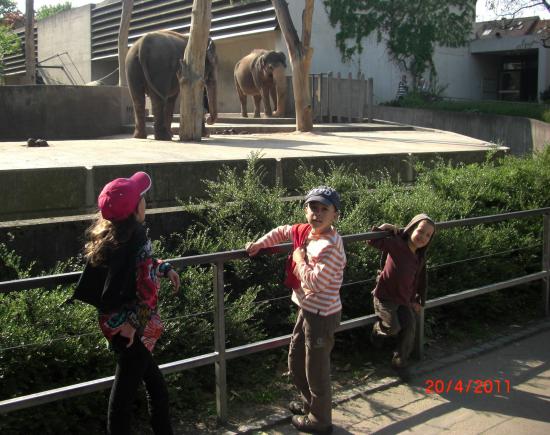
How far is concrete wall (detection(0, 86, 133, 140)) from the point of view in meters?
14.0

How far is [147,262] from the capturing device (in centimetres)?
335

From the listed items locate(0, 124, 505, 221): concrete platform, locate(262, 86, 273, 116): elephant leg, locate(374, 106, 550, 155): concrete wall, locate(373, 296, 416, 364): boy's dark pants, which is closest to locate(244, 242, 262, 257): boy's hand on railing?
locate(373, 296, 416, 364): boy's dark pants

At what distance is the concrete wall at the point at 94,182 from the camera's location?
582 cm

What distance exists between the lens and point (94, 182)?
6.18 meters

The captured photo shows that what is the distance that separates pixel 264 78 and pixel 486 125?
792 centimetres

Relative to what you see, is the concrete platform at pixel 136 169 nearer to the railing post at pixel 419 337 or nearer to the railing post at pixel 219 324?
the railing post at pixel 419 337

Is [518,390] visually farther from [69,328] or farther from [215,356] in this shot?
[69,328]

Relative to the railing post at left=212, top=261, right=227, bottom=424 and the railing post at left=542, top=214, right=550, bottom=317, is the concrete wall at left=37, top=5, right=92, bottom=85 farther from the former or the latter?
the railing post at left=212, top=261, right=227, bottom=424

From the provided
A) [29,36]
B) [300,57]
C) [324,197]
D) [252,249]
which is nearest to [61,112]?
[300,57]

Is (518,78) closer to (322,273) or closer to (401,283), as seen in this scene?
(401,283)

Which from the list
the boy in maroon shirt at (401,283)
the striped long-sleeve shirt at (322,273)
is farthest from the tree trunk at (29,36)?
the striped long-sleeve shirt at (322,273)

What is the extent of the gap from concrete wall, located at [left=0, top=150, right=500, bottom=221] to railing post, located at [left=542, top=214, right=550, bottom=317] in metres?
2.14

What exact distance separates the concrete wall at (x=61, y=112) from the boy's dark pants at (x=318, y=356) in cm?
1144

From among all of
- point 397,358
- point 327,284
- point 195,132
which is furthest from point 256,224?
point 195,132
